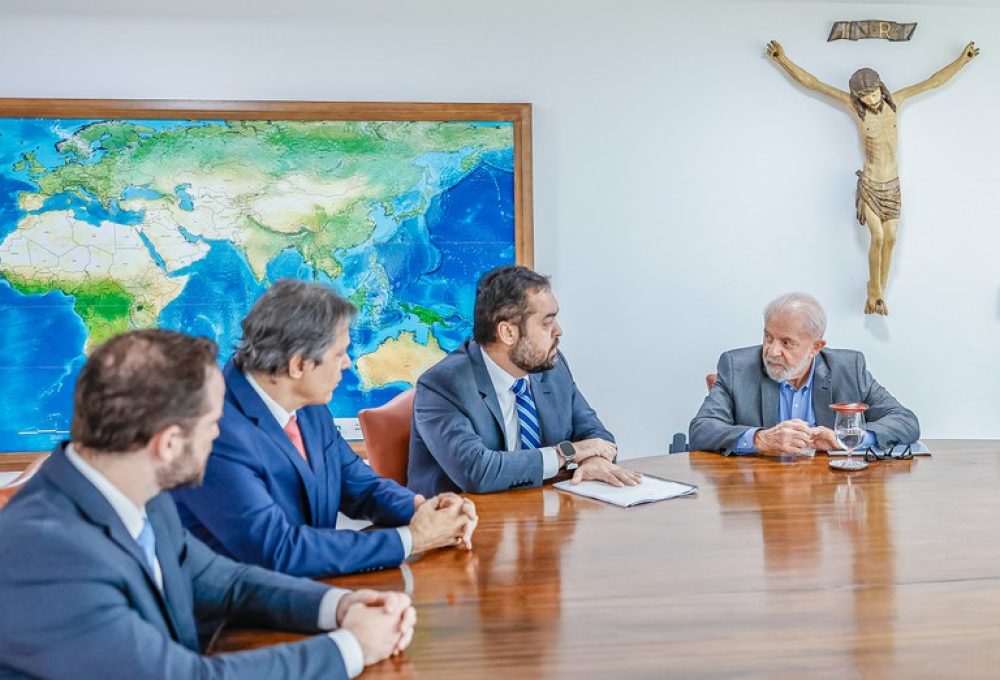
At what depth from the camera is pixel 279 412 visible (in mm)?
1905

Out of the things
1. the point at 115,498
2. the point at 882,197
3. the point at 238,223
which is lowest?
the point at 115,498

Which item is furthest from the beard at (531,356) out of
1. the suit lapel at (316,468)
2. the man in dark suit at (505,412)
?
the suit lapel at (316,468)

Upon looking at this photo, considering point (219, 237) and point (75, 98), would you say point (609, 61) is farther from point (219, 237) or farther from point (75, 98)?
point (75, 98)

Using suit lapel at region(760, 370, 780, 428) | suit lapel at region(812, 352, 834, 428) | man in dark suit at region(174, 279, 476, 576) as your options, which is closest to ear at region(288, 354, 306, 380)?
man in dark suit at region(174, 279, 476, 576)

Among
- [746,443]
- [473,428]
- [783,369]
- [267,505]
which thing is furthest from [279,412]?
[783,369]

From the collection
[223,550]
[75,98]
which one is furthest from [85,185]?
[223,550]

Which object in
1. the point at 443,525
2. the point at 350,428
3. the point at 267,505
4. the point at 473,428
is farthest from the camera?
the point at 350,428

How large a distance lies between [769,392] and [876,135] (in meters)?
1.56

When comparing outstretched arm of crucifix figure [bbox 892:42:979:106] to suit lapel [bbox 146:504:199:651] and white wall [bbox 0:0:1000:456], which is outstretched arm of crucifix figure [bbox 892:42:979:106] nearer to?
white wall [bbox 0:0:1000:456]

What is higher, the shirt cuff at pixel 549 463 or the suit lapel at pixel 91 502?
the suit lapel at pixel 91 502

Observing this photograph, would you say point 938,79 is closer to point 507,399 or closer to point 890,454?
point 890,454

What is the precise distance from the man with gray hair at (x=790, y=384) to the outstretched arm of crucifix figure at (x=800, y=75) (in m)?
1.32

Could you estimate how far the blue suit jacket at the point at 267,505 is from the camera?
1.65 meters

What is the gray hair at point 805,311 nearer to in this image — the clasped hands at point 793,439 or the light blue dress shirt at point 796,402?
the light blue dress shirt at point 796,402
